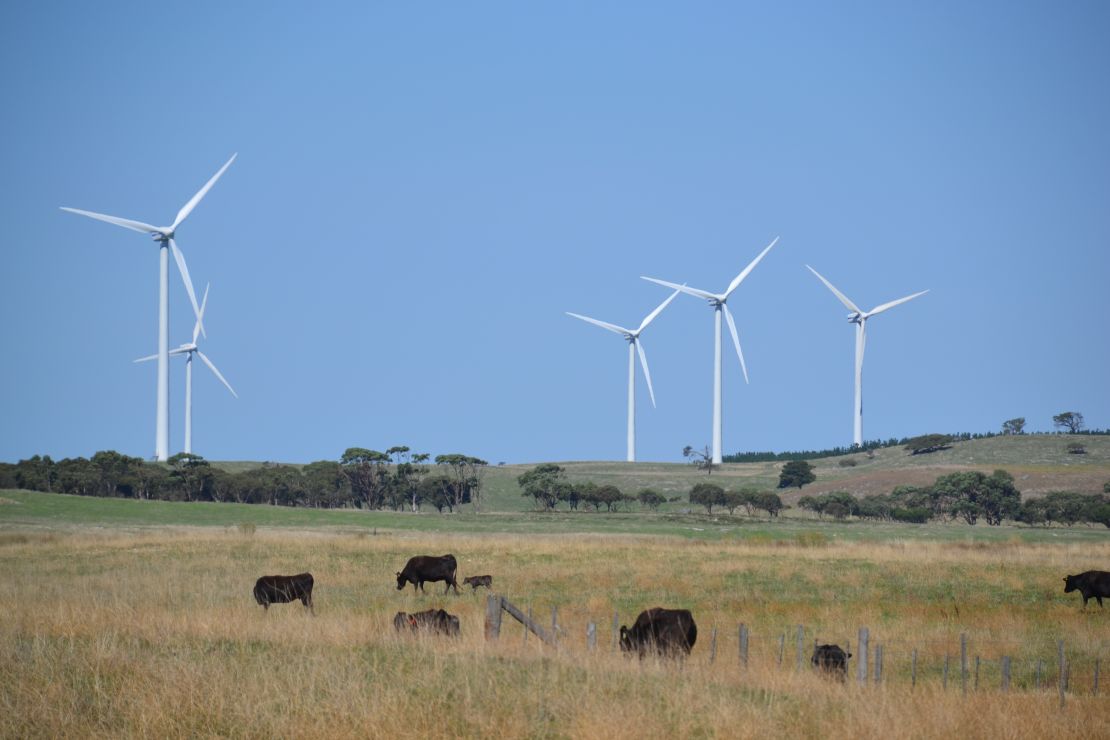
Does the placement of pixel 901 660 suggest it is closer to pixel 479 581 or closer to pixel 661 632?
pixel 661 632

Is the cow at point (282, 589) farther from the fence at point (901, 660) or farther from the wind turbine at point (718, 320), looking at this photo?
the wind turbine at point (718, 320)

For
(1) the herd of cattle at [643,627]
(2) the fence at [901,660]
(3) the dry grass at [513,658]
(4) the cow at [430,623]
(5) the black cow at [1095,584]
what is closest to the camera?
(3) the dry grass at [513,658]

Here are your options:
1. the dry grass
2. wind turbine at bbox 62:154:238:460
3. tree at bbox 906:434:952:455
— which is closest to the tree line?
wind turbine at bbox 62:154:238:460

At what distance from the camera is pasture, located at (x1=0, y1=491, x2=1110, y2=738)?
1306 cm

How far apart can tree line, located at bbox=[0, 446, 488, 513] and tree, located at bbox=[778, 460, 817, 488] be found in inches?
1418

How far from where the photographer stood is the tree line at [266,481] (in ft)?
337

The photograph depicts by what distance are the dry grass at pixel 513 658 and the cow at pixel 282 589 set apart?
492 millimetres

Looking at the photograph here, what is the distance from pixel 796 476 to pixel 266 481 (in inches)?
2312

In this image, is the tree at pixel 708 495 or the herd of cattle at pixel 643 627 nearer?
the herd of cattle at pixel 643 627

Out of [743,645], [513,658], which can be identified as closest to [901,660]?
[743,645]

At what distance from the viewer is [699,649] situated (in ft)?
69.6

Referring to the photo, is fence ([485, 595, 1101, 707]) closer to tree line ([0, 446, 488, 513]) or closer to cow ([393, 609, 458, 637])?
cow ([393, 609, 458, 637])

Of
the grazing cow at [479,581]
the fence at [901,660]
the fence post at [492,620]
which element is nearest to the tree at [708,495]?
the grazing cow at [479,581]

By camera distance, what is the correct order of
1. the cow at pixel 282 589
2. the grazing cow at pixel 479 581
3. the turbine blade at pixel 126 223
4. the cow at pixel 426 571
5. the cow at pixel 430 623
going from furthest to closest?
the turbine blade at pixel 126 223 < the grazing cow at pixel 479 581 < the cow at pixel 426 571 < the cow at pixel 282 589 < the cow at pixel 430 623
